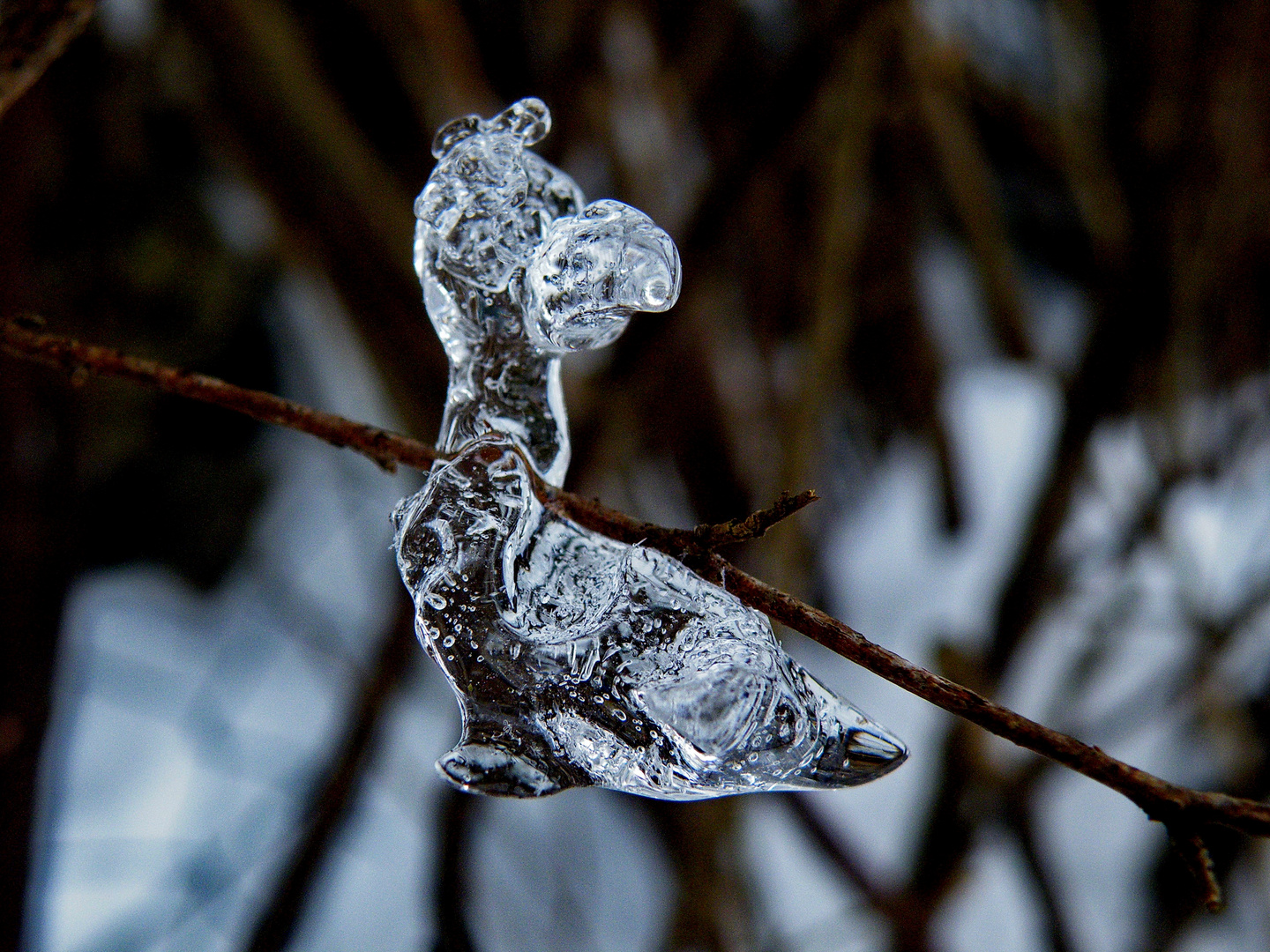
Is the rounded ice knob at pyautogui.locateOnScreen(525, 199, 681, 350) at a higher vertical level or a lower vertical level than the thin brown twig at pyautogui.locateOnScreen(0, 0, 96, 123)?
lower

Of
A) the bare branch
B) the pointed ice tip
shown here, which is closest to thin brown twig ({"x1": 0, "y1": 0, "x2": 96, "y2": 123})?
the bare branch

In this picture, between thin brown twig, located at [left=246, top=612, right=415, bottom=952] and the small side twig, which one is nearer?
the small side twig

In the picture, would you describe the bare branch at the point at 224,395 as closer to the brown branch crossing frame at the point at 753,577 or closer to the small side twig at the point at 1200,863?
the brown branch crossing frame at the point at 753,577

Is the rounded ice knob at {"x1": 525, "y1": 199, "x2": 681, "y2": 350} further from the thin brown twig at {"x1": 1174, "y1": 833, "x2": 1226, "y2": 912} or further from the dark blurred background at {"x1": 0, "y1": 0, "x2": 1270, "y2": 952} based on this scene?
the dark blurred background at {"x1": 0, "y1": 0, "x2": 1270, "y2": 952}

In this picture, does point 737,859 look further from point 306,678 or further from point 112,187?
point 112,187

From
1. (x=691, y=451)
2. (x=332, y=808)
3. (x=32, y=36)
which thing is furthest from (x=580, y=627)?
(x=691, y=451)

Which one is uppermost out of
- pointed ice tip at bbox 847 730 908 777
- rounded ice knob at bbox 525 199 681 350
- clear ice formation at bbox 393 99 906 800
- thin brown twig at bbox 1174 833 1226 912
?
rounded ice knob at bbox 525 199 681 350
